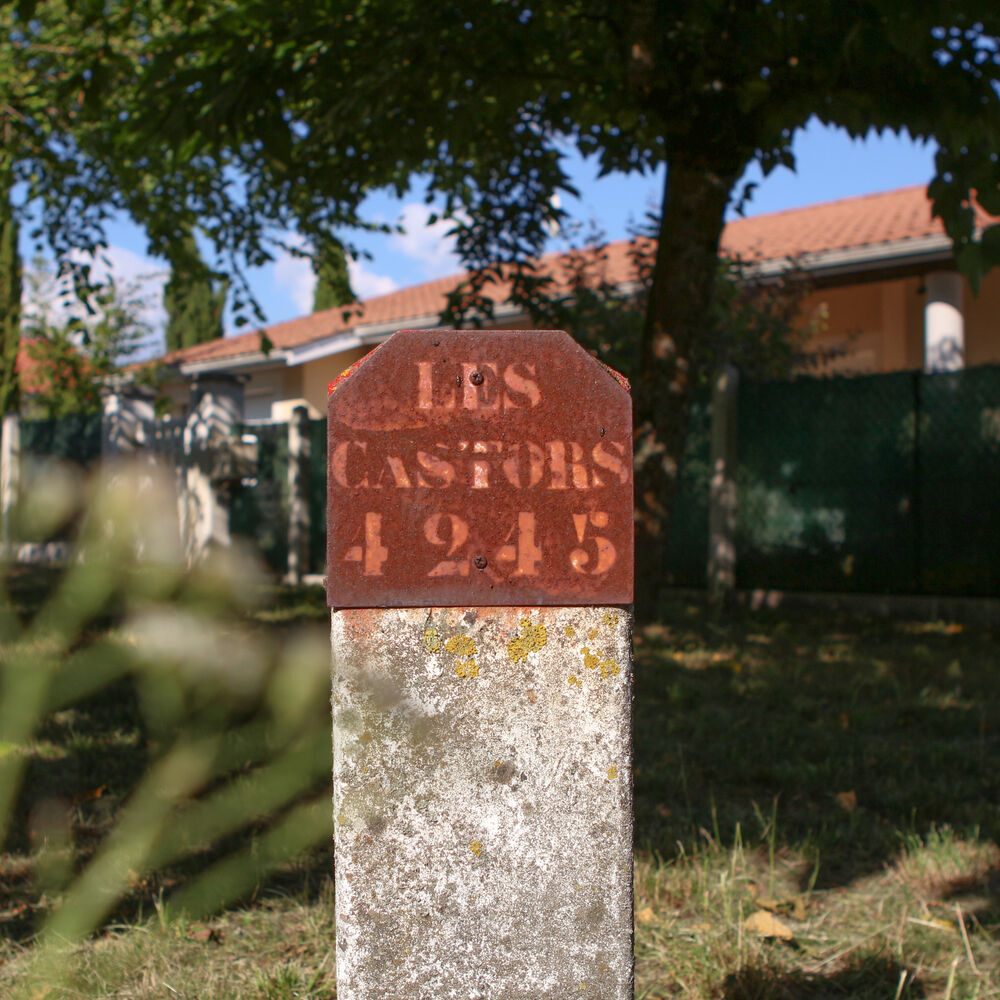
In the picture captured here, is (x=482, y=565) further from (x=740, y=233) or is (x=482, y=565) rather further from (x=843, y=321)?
(x=740, y=233)

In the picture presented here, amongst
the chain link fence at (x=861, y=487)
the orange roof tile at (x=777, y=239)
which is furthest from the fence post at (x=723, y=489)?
the orange roof tile at (x=777, y=239)

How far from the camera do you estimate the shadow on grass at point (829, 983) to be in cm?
226

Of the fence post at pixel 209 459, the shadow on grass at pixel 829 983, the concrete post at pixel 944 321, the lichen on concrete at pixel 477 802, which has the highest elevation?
the concrete post at pixel 944 321

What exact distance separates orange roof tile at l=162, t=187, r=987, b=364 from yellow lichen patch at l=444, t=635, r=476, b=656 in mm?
8003

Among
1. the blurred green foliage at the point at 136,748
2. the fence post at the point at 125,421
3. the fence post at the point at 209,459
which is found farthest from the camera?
the fence post at the point at 125,421

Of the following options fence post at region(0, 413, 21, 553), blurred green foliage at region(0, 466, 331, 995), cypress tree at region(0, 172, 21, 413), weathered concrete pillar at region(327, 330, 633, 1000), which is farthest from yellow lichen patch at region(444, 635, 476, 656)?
cypress tree at region(0, 172, 21, 413)

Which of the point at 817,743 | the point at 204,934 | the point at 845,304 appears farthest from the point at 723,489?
the point at 845,304

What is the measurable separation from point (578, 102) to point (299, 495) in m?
5.17

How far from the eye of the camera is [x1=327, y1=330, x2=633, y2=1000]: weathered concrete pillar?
145 centimetres

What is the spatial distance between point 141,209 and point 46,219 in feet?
2.67

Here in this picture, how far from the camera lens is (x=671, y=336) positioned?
20.6 ft

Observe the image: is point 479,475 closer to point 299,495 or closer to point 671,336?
point 671,336

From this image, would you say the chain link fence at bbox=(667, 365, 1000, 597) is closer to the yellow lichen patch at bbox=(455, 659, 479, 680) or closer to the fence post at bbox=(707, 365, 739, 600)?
the fence post at bbox=(707, 365, 739, 600)

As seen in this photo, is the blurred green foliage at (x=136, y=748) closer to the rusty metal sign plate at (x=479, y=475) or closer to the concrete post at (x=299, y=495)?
the rusty metal sign plate at (x=479, y=475)
